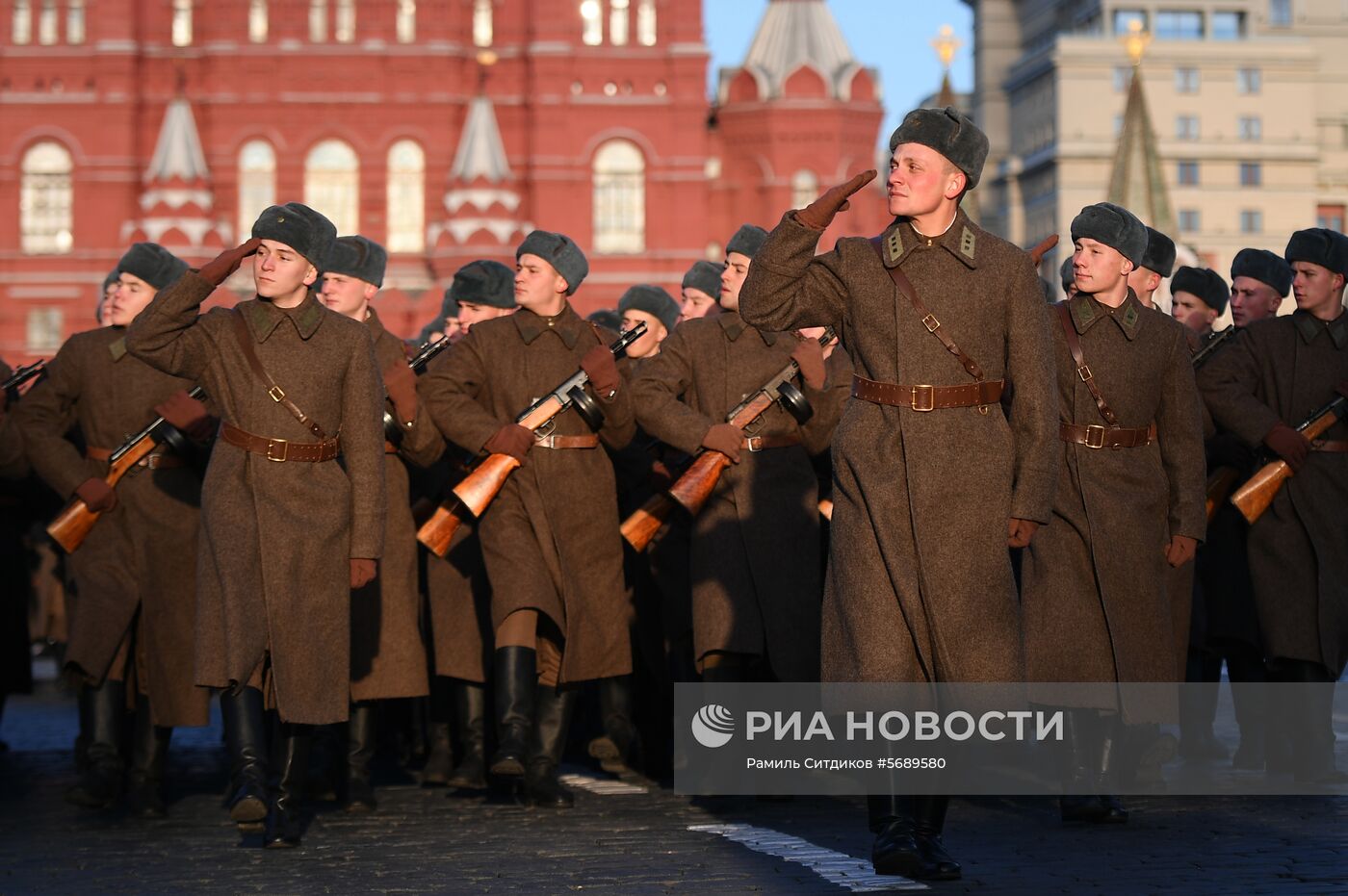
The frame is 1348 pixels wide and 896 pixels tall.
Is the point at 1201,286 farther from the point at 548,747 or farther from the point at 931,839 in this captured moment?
the point at 931,839

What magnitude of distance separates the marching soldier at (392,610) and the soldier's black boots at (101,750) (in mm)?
880

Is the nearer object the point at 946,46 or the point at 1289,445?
the point at 1289,445

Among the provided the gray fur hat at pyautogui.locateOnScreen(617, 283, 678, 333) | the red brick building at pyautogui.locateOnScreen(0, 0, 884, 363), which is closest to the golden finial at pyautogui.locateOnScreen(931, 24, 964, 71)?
the red brick building at pyautogui.locateOnScreen(0, 0, 884, 363)

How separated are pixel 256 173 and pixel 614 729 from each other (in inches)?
1701

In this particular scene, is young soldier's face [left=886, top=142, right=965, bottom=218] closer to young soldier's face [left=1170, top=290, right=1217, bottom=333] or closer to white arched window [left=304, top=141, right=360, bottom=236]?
young soldier's face [left=1170, top=290, right=1217, bottom=333]

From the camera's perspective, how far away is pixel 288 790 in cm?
766

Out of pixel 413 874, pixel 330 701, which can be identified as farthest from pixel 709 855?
pixel 330 701

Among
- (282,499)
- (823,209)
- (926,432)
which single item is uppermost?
(823,209)

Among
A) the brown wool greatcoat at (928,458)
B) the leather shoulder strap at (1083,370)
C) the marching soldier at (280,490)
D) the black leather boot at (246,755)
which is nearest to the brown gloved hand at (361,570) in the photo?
the marching soldier at (280,490)

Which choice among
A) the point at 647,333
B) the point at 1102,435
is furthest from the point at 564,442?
the point at 647,333

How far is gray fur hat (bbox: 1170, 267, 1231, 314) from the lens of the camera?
1086 centimetres

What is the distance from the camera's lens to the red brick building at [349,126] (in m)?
51.1

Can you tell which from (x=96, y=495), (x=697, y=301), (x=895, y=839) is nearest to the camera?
(x=895, y=839)

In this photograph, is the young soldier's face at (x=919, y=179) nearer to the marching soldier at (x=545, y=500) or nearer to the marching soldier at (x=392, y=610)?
the marching soldier at (x=545, y=500)
